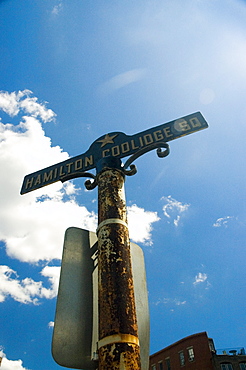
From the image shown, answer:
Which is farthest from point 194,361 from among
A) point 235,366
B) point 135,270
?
point 135,270

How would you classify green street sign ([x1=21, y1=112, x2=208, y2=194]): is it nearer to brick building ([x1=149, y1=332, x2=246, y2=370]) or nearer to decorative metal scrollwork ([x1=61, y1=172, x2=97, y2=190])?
decorative metal scrollwork ([x1=61, y1=172, x2=97, y2=190])

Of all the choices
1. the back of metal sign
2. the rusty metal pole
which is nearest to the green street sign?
the rusty metal pole

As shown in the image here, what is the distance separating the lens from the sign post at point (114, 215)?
8.30 feet

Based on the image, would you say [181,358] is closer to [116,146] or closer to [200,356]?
[200,356]

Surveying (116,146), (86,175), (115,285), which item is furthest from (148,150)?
(115,285)

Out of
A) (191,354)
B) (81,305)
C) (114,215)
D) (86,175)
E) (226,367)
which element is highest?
(191,354)

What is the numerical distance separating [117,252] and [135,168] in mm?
1480

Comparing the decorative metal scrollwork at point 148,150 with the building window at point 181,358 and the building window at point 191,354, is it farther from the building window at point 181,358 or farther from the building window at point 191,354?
the building window at point 181,358

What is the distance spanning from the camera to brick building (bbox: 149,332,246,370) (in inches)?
1415

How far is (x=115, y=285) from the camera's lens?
2.84 metres

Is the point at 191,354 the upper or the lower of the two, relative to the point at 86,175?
upper

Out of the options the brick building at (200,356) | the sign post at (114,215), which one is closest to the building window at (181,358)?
the brick building at (200,356)

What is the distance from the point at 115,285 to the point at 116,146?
2330mm

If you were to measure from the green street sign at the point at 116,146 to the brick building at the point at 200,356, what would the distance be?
1559 inches
